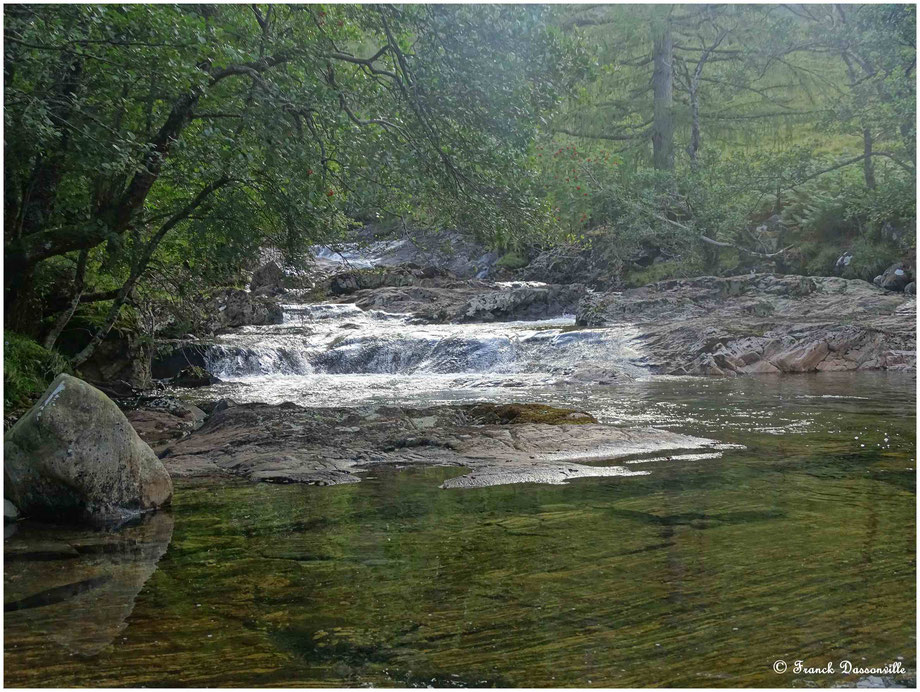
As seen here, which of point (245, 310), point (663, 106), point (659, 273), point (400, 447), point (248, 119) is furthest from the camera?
point (663, 106)

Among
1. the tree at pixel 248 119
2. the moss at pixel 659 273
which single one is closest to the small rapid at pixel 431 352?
the tree at pixel 248 119

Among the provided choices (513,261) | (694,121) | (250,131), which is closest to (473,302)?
(513,261)

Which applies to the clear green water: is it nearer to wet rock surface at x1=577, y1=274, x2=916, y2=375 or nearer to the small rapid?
wet rock surface at x1=577, y1=274, x2=916, y2=375

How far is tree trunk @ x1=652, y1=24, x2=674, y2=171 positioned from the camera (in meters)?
27.9

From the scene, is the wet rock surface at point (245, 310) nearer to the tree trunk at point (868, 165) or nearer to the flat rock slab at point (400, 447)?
the flat rock slab at point (400, 447)

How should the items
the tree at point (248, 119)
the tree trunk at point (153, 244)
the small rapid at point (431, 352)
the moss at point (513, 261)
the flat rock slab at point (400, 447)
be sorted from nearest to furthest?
the flat rock slab at point (400, 447)
the tree at point (248, 119)
the tree trunk at point (153, 244)
the small rapid at point (431, 352)
the moss at point (513, 261)

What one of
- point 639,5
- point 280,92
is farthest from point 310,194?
point 639,5

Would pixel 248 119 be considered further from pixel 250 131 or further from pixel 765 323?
pixel 765 323

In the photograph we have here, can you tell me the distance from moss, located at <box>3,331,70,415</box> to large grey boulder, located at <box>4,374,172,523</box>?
12.7 ft

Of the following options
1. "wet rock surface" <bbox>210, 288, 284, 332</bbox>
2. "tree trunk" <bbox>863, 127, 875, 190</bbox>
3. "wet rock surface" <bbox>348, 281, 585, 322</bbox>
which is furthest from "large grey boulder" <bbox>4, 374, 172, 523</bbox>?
"tree trunk" <bbox>863, 127, 875, 190</bbox>

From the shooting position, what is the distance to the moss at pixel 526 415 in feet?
27.4

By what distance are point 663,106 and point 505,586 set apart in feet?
87.8

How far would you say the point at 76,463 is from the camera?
17.3ft

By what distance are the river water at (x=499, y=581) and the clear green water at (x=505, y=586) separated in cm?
1
